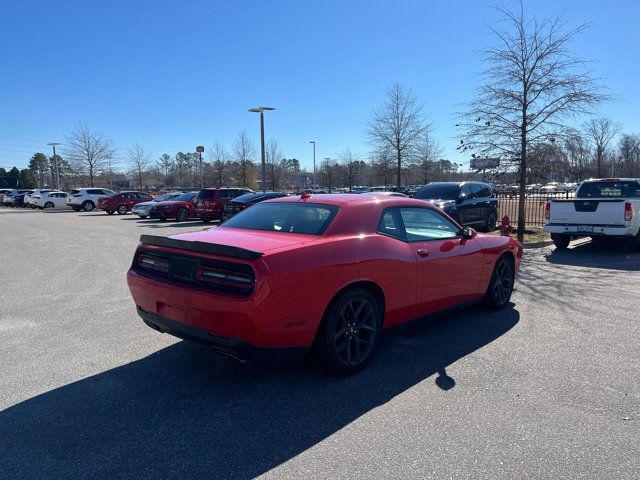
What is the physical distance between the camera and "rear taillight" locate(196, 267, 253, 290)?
350 centimetres

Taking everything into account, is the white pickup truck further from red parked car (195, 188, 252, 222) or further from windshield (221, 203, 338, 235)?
red parked car (195, 188, 252, 222)

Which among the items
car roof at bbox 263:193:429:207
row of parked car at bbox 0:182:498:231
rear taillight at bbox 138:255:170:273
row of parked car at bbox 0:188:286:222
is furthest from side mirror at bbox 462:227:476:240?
row of parked car at bbox 0:188:286:222

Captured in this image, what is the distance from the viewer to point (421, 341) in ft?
16.6

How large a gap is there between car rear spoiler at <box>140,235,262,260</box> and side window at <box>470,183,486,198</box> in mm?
12562

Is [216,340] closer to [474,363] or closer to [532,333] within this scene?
[474,363]

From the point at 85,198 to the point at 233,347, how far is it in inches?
1350

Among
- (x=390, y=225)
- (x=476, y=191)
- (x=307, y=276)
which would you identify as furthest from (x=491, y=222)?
(x=307, y=276)

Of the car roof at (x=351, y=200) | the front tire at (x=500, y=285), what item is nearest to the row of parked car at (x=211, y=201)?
the front tire at (x=500, y=285)

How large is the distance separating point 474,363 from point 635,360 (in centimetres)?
153

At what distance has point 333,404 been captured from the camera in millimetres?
3615

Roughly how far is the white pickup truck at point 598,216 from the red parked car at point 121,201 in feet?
84.3

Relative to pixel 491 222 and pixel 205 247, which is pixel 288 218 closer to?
pixel 205 247

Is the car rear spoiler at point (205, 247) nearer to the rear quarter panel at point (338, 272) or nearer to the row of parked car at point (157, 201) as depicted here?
the rear quarter panel at point (338, 272)

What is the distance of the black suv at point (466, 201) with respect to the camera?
14.0 metres
